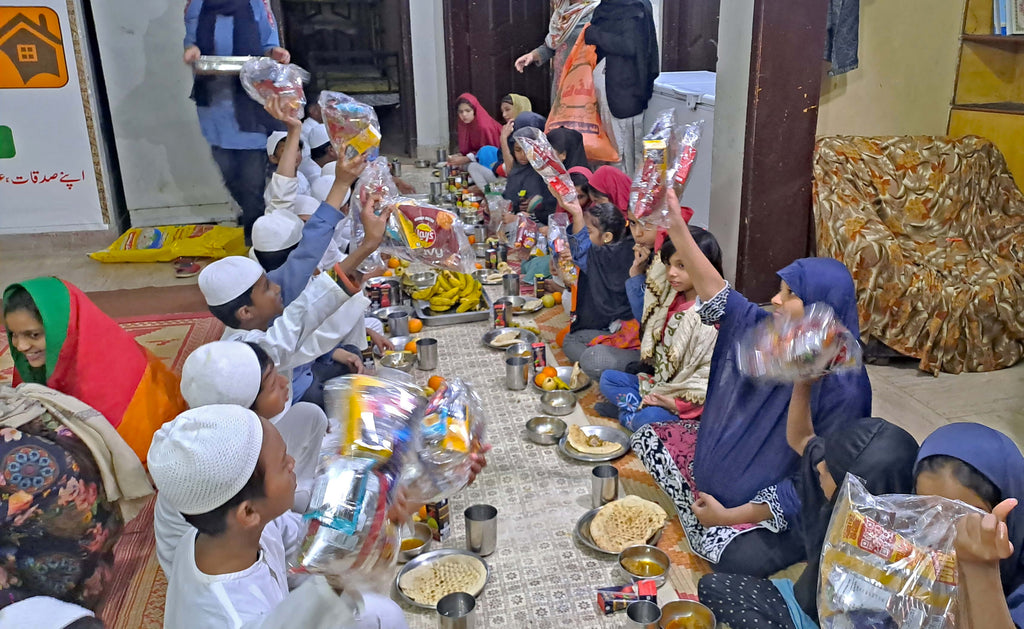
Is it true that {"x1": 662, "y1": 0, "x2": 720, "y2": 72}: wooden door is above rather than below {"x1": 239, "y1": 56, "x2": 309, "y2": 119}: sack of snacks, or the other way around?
above

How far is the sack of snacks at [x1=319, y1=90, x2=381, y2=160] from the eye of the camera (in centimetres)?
310

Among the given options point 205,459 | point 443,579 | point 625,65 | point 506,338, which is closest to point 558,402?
point 506,338

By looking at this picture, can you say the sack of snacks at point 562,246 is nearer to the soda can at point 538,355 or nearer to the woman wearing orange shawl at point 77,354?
the soda can at point 538,355

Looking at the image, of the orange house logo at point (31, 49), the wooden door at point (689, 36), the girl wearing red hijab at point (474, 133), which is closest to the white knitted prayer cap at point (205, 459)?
the orange house logo at point (31, 49)

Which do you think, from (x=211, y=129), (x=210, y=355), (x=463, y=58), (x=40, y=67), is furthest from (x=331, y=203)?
(x=463, y=58)

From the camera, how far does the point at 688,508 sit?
8.16 ft

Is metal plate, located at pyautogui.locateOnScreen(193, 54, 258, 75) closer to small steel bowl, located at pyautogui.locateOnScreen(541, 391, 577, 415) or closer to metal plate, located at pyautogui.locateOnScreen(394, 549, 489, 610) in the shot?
small steel bowl, located at pyautogui.locateOnScreen(541, 391, 577, 415)

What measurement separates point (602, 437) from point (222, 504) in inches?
73.5

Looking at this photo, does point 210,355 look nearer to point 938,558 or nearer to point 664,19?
point 938,558

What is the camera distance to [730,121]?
4.21 meters

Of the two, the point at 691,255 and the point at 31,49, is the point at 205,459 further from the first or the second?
the point at 31,49

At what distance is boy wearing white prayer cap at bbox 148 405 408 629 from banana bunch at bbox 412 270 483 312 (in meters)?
2.82

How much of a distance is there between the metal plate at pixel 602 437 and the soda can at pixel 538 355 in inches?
21.4

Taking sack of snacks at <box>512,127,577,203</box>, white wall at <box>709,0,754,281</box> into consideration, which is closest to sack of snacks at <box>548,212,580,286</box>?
sack of snacks at <box>512,127,577,203</box>
